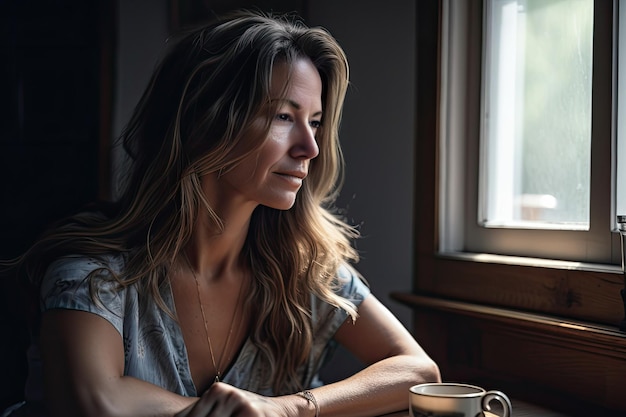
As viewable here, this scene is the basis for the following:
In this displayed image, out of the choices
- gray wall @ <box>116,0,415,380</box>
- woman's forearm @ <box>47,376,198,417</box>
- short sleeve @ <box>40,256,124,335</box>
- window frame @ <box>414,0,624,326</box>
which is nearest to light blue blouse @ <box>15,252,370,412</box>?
short sleeve @ <box>40,256,124,335</box>

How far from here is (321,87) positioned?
1711mm

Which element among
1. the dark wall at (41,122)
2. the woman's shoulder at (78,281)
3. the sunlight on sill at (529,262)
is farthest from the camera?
the dark wall at (41,122)

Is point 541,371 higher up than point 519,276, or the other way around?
point 519,276

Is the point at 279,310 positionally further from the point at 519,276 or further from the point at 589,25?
the point at 589,25

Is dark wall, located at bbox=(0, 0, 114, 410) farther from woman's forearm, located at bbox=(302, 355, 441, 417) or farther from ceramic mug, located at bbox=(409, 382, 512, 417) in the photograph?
ceramic mug, located at bbox=(409, 382, 512, 417)

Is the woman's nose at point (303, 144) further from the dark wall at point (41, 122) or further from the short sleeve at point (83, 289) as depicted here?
the dark wall at point (41, 122)

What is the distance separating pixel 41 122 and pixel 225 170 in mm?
652

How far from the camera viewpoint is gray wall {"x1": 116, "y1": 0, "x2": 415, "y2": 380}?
6.72 ft

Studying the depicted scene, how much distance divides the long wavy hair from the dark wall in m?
0.30

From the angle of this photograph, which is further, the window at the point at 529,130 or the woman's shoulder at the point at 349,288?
the woman's shoulder at the point at 349,288

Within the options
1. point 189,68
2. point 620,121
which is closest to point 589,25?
point 620,121

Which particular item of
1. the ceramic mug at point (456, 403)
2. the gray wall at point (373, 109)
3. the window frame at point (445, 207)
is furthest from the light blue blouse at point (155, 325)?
the ceramic mug at point (456, 403)

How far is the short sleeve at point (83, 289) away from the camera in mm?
1372

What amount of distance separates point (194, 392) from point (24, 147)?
82 centimetres
